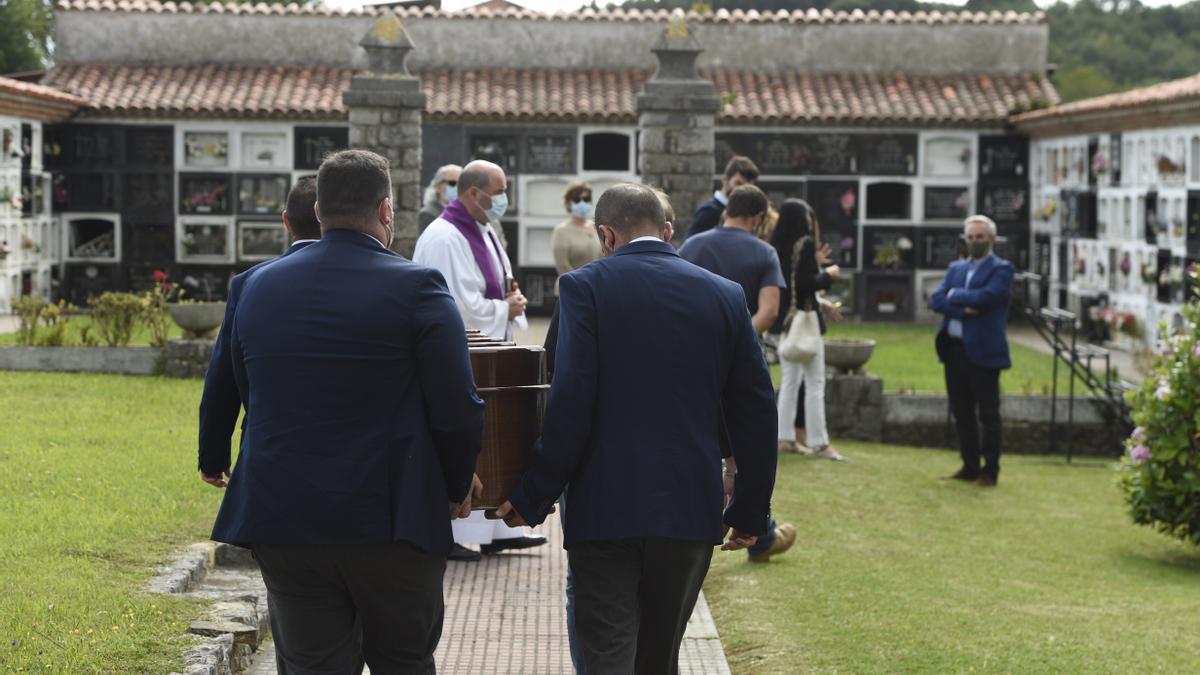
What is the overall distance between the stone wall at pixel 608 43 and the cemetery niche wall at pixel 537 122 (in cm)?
3

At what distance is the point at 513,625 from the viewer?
21.4 feet

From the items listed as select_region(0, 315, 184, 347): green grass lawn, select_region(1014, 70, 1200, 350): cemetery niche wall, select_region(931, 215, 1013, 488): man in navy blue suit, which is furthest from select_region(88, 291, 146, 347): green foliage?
select_region(1014, 70, 1200, 350): cemetery niche wall

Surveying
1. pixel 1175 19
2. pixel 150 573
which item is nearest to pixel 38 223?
pixel 150 573

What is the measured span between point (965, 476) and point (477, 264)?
5.06 m

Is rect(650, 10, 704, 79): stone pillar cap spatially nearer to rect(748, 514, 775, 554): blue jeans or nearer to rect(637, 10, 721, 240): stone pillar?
rect(637, 10, 721, 240): stone pillar

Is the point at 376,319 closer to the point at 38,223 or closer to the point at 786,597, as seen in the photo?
the point at 786,597

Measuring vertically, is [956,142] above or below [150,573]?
above

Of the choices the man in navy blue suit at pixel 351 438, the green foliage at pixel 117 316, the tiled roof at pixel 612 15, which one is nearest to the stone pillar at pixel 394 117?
the green foliage at pixel 117 316

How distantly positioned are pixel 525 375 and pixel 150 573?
2.23 m

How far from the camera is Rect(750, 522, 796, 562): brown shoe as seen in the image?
793cm

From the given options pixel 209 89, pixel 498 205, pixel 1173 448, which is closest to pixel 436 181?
pixel 498 205

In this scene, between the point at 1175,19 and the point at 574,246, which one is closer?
the point at 574,246

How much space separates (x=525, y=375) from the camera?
468 centimetres

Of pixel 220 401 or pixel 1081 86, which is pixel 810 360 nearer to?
pixel 220 401
